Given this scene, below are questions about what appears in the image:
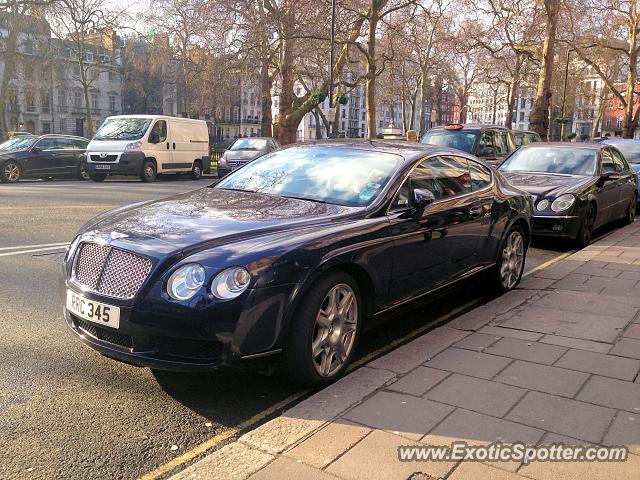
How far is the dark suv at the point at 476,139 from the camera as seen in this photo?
12.8 meters

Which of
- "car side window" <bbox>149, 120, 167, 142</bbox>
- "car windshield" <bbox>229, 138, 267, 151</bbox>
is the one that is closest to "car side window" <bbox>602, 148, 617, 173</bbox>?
"car windshield" <bbox>229, 138, 267, 151</bbox>

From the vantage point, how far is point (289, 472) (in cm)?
262

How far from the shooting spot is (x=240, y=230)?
3551mm

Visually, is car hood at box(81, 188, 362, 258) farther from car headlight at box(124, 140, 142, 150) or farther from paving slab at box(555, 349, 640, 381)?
car headlight at box(124, 140, 142, 150)

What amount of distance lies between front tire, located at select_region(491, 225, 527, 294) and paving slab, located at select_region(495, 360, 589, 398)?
2080mm

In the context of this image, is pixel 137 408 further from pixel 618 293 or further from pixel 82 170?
pixel 82 170

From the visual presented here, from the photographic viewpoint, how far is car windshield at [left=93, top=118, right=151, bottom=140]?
1930 cm

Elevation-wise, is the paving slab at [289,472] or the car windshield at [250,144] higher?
the car windshield at [250,144]

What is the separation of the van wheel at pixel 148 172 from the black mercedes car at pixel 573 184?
12305 mm

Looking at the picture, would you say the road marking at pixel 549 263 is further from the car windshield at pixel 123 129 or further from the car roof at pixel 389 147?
the car windshield at pixel 123 129

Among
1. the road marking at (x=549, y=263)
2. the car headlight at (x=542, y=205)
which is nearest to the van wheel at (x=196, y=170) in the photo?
the car headlight at (x=542, y=205)

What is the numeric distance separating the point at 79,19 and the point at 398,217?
4154 cm

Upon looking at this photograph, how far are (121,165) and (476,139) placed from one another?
36.2ft

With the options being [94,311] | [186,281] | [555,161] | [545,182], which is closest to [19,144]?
[555,161]
